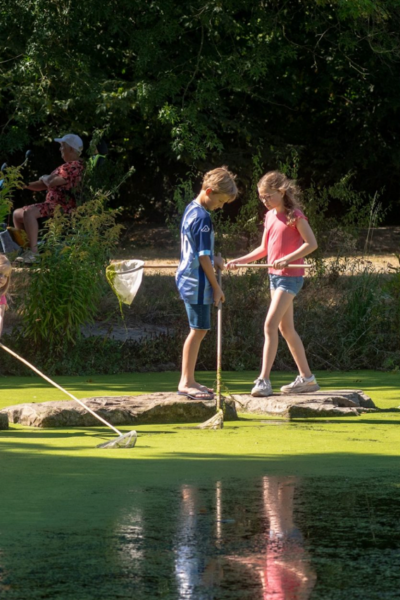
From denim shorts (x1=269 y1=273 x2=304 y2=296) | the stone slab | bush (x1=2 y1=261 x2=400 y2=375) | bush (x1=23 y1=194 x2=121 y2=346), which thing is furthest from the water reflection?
bush (x1=2 y1=261 x2=400 y2=375)

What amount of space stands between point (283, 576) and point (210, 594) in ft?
1.15

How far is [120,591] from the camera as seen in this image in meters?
4.00

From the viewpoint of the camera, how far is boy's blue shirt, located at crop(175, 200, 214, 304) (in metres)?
8.03

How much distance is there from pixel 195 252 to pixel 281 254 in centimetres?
82

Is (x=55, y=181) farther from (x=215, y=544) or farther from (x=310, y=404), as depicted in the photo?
(x=215, y=544)

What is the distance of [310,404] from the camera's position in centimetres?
830

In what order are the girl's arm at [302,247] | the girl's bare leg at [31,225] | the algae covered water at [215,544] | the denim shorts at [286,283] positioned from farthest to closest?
the girl's bare leg at [31,225] → the denim shorts at [286,283] → the girl's arm at [302,247] → the algae covered water at [215,544]

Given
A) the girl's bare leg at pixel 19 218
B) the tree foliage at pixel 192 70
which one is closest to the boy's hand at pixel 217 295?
the girl's bare leg at pixel 19 218

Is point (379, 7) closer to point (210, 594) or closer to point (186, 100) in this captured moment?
point (186, 100)

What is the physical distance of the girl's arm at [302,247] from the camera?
843cm

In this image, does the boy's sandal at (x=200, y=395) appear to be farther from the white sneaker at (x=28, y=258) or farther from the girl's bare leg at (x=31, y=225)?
the girl's bare leg at (x=31, y=225)

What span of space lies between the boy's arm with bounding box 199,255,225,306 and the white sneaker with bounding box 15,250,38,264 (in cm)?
360

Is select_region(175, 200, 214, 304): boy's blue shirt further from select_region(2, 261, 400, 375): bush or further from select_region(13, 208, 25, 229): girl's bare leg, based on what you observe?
select_region(13, 208, 25, 229): girl's bare leg

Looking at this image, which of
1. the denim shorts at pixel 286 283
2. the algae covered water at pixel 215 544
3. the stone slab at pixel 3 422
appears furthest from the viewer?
the denim shorts at pixel 286 283
